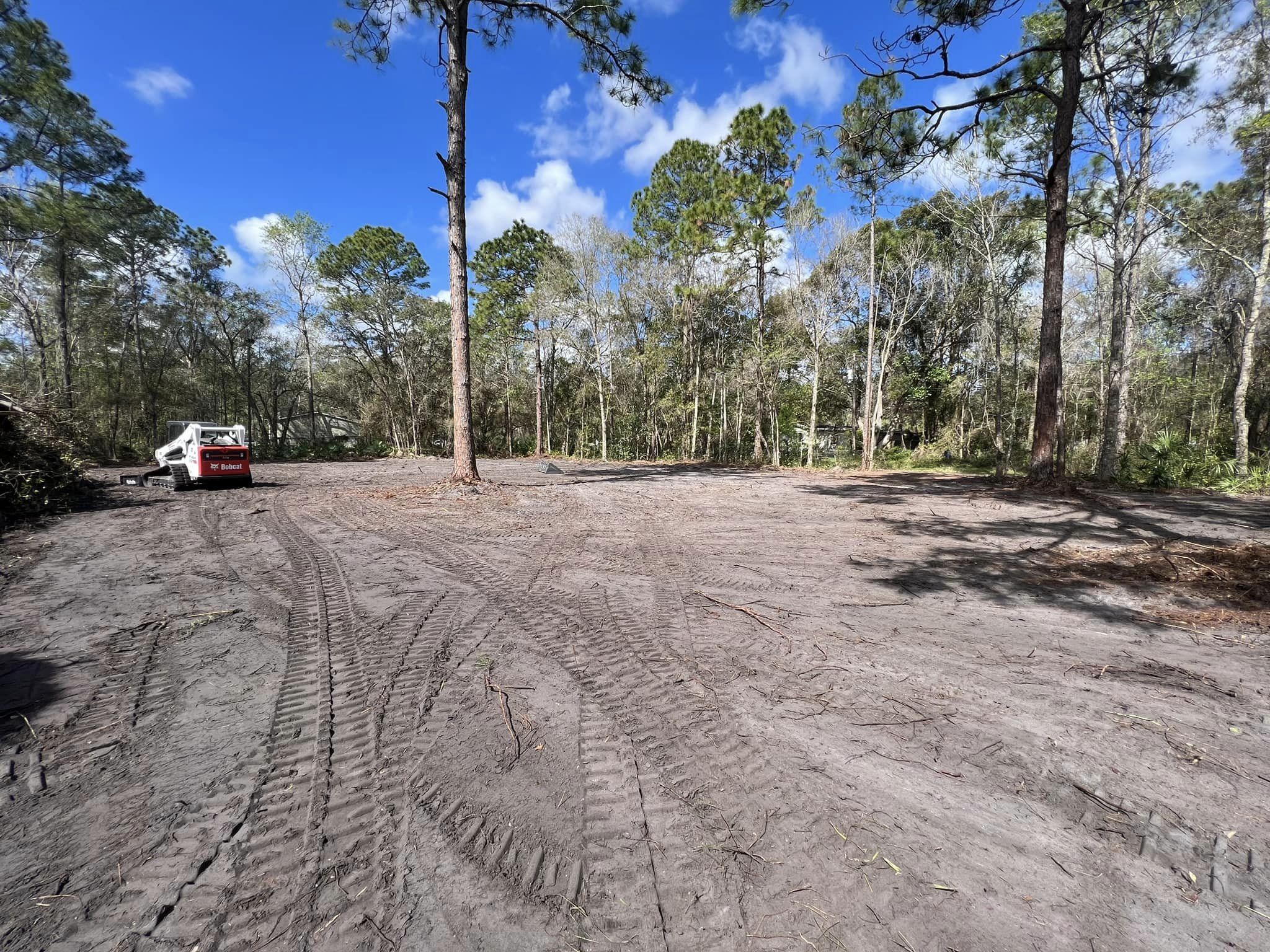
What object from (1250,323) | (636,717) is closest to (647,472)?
(636,717)

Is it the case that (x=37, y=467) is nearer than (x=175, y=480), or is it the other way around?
(x=37, y=467)

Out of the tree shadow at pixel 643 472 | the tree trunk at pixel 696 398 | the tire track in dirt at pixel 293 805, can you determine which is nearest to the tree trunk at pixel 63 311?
the tree shadow at pixel 643 472

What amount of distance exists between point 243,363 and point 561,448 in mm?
19654

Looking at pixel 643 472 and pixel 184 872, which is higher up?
pixel 643 472

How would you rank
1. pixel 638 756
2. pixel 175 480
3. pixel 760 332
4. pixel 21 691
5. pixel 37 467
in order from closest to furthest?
pixel 638 756 < pixel 21 691 < pixel 37 467 < pixel 175 480 < pixel 760 332

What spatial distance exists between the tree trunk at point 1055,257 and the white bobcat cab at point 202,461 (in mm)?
16183

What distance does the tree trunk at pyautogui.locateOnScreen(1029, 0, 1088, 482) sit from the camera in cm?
835

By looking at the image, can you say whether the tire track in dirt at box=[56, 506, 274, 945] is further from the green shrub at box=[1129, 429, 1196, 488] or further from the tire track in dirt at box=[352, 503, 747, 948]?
the green shrub at box=[1129, 429, 1196, 488]

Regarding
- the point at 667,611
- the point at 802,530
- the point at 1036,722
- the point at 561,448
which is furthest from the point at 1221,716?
the point at 561,448

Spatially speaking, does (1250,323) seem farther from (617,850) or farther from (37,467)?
(37,467)

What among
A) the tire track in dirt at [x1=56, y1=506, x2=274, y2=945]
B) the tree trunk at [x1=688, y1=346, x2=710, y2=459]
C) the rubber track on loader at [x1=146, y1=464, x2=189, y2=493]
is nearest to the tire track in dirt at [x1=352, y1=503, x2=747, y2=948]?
the tire track in dirt at [x1=56, y1=506, x2=274, y2=945]

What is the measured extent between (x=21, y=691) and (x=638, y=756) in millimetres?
3497

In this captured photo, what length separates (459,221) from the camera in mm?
9773

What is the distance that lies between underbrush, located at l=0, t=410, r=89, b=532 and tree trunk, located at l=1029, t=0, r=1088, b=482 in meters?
16.4
